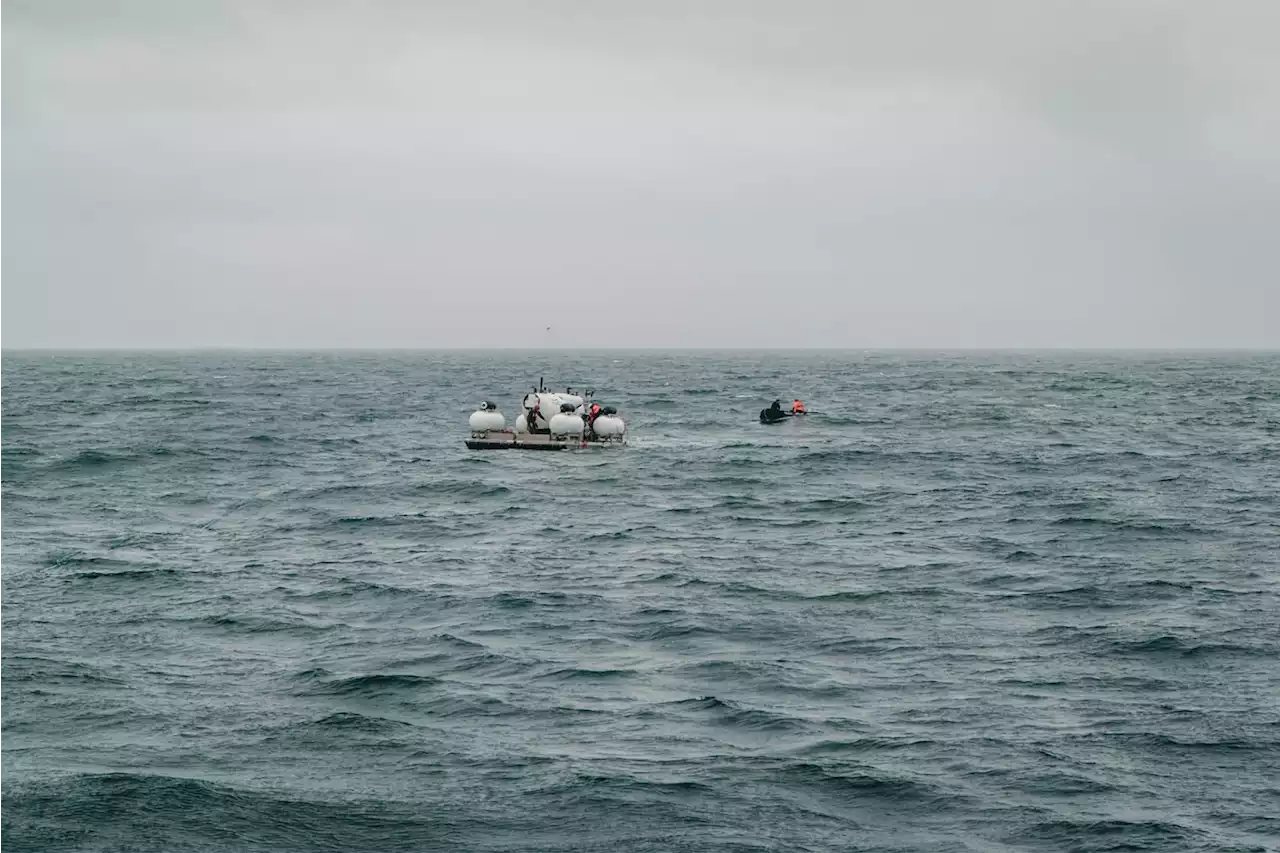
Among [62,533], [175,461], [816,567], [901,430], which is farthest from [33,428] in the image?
[816,567]

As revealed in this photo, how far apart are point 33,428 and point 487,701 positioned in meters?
73.4

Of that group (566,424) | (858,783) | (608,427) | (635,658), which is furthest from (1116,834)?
(608,427)

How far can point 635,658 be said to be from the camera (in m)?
29.6

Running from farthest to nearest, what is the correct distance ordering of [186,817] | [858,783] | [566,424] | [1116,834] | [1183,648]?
[566,424], [1183,648], [858,783], [186,817], [1116,834]

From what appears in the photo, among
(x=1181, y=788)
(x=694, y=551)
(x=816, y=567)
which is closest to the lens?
(x=1181, y=788)

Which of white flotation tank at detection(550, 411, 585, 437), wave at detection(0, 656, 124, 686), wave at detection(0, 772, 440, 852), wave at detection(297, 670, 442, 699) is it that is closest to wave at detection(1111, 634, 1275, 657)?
wave at detection(297, 670, 442, 699)

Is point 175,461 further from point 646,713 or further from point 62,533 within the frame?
point 646,713

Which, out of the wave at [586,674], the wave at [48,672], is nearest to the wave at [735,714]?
the wave at [586,674]

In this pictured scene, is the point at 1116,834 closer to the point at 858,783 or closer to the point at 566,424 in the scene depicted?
the point at 858,783

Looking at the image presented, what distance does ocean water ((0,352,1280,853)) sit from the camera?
20.6m

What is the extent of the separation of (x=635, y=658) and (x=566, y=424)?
39.4 metres

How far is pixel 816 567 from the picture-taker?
134 ft

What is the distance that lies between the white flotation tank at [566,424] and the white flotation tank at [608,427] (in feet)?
4.01

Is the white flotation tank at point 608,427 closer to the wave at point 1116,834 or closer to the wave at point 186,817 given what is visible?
the wave at point 186,817
